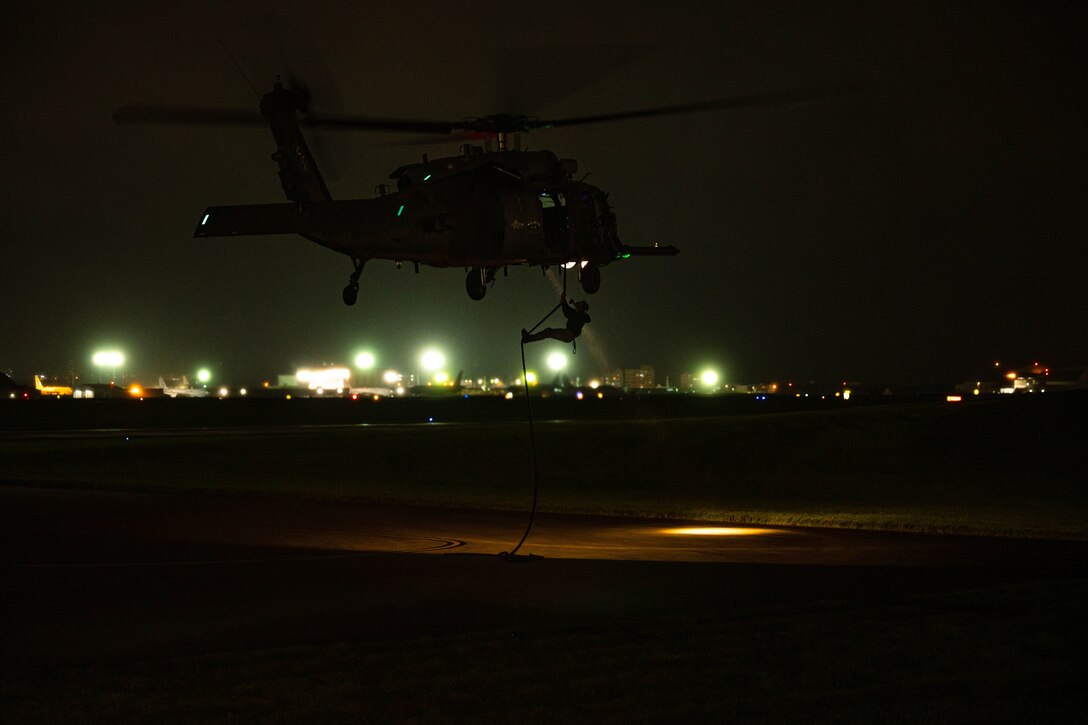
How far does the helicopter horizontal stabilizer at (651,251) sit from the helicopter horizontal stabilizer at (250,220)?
662 centimetres

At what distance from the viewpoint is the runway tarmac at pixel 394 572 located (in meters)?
15.6

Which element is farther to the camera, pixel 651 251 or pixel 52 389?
pixel 52 389

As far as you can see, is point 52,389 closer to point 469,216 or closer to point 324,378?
point 324,378

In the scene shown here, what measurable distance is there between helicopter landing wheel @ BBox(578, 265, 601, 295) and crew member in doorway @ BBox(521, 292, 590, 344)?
Answer: 1961 millimetres

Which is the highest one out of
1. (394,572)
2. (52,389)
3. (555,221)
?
(52,389)

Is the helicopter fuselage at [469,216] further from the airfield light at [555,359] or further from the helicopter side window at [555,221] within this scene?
the airfield light at [555,359]

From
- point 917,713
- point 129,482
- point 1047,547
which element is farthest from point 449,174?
point 129,482

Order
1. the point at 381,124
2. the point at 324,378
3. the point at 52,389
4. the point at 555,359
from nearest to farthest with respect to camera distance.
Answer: the point at 381,124 → the point at 555,359 → the point at 52,389 → the point at 324,378

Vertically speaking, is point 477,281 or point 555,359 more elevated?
point 555,359

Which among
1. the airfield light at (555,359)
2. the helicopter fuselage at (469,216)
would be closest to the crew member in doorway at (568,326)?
the helicopter fuselage at (469,216)

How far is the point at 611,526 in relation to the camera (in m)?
29.2

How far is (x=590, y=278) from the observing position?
895 inches

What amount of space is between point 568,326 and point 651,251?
4026 mm

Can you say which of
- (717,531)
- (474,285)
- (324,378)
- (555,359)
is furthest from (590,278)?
(324,378)
